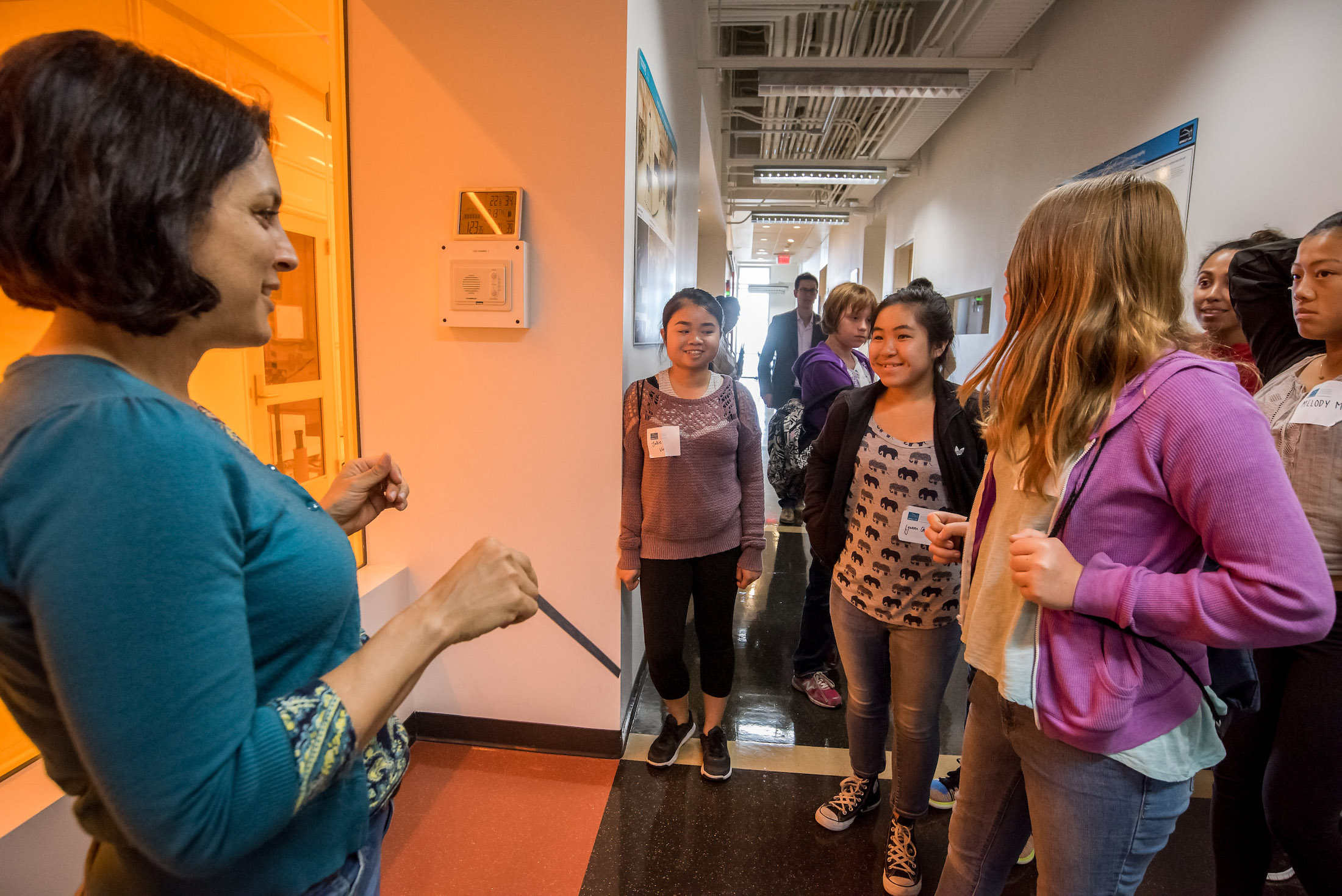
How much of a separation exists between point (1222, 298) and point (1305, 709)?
54.3 inches

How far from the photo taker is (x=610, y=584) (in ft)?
7.46

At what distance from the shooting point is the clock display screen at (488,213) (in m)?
2.13

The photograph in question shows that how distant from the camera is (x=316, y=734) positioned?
61cm

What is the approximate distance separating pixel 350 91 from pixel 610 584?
1.89 m

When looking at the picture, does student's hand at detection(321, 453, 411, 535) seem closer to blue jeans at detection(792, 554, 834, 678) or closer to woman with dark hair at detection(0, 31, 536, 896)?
woman with dark hair at detection(0, 31, 536, 896)

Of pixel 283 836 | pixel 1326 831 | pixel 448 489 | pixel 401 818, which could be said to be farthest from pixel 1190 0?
pixel 401 818

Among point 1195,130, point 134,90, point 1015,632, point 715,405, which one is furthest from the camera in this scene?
point 1195,130

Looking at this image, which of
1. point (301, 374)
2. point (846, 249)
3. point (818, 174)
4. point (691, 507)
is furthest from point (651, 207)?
point (846, 249)

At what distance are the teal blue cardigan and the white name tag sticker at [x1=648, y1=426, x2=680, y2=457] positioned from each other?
1498 millimetres

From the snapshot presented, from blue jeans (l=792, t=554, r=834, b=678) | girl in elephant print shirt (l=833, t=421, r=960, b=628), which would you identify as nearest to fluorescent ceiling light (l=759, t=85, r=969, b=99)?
blue jeans (l=792, t=554, r=834, b=678)

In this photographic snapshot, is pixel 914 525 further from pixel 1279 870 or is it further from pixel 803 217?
pixel 803 217

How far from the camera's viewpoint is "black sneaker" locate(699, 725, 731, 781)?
222cm

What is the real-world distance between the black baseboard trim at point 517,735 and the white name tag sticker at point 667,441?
104cm

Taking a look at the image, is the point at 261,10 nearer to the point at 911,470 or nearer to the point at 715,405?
the point at 715,405
